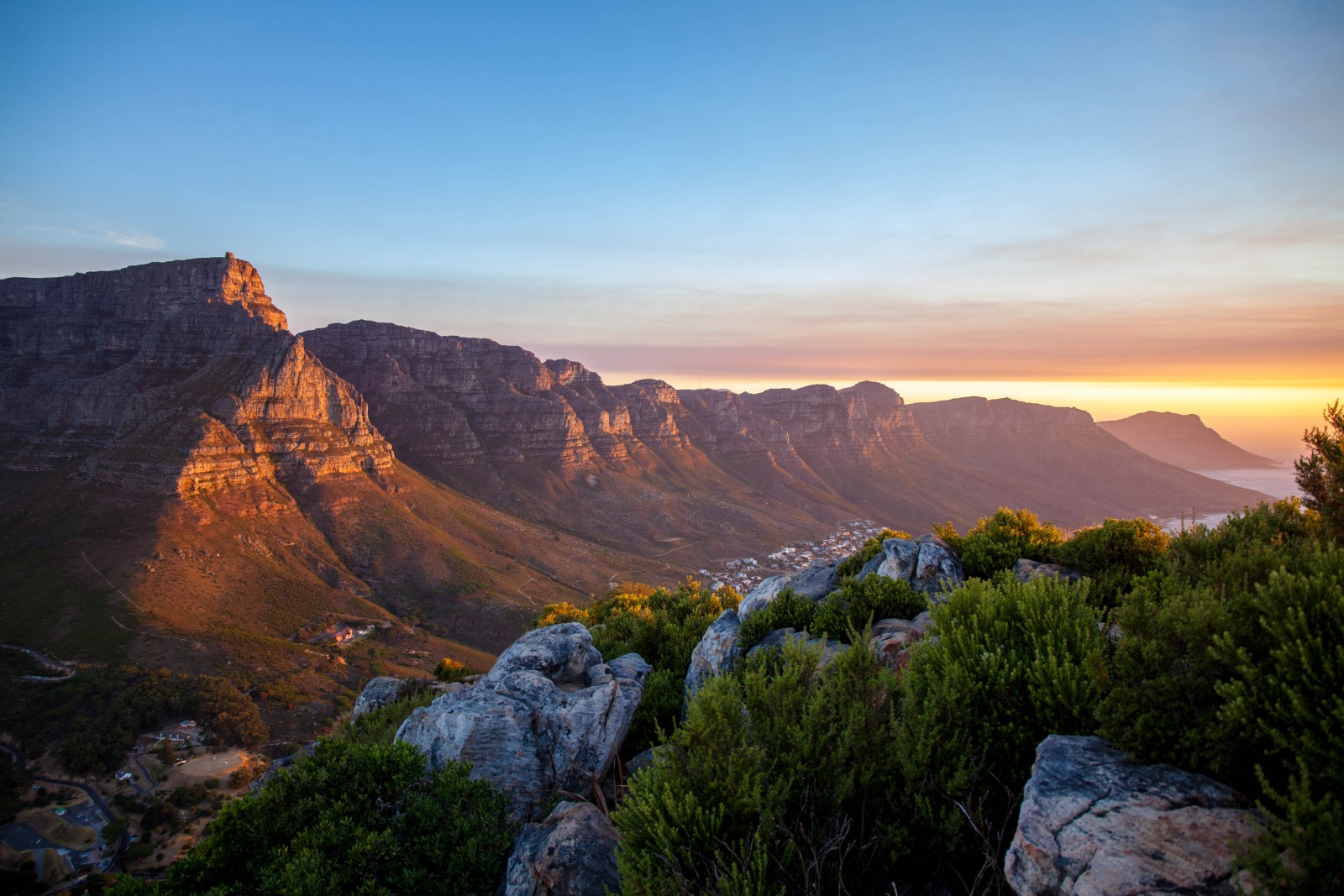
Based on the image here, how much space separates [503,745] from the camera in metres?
10.9

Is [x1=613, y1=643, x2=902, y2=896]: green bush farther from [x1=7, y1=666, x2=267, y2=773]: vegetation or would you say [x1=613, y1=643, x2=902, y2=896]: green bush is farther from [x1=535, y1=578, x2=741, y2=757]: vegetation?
[x1=7, y1=666, x2=267, y2=773]: vegetation

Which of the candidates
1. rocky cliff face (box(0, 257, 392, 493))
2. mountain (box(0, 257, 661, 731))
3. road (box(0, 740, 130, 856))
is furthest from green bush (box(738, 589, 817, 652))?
rocky cliff face (box(0, 257, 392, 493))

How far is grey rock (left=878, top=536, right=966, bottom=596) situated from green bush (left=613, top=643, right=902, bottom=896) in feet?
28.4

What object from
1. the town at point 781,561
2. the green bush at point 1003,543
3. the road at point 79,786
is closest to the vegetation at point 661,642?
the green bush at point 1003,543

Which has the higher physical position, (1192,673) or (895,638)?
(1192,673)

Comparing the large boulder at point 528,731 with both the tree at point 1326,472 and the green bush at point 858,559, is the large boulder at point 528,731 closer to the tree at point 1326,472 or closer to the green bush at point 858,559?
the green bush at point 858,559

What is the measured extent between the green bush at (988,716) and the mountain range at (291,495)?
213 feet

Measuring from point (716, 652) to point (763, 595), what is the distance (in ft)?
9.38

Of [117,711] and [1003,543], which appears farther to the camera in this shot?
[117,711]

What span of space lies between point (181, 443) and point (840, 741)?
108968 mm

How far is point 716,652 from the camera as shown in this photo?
14.7 metres

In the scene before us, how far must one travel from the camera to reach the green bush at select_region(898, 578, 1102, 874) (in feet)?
20.0

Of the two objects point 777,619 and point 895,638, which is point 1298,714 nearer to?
point 895,638

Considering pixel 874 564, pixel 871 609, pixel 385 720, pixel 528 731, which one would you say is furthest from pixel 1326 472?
pixel 385 720
